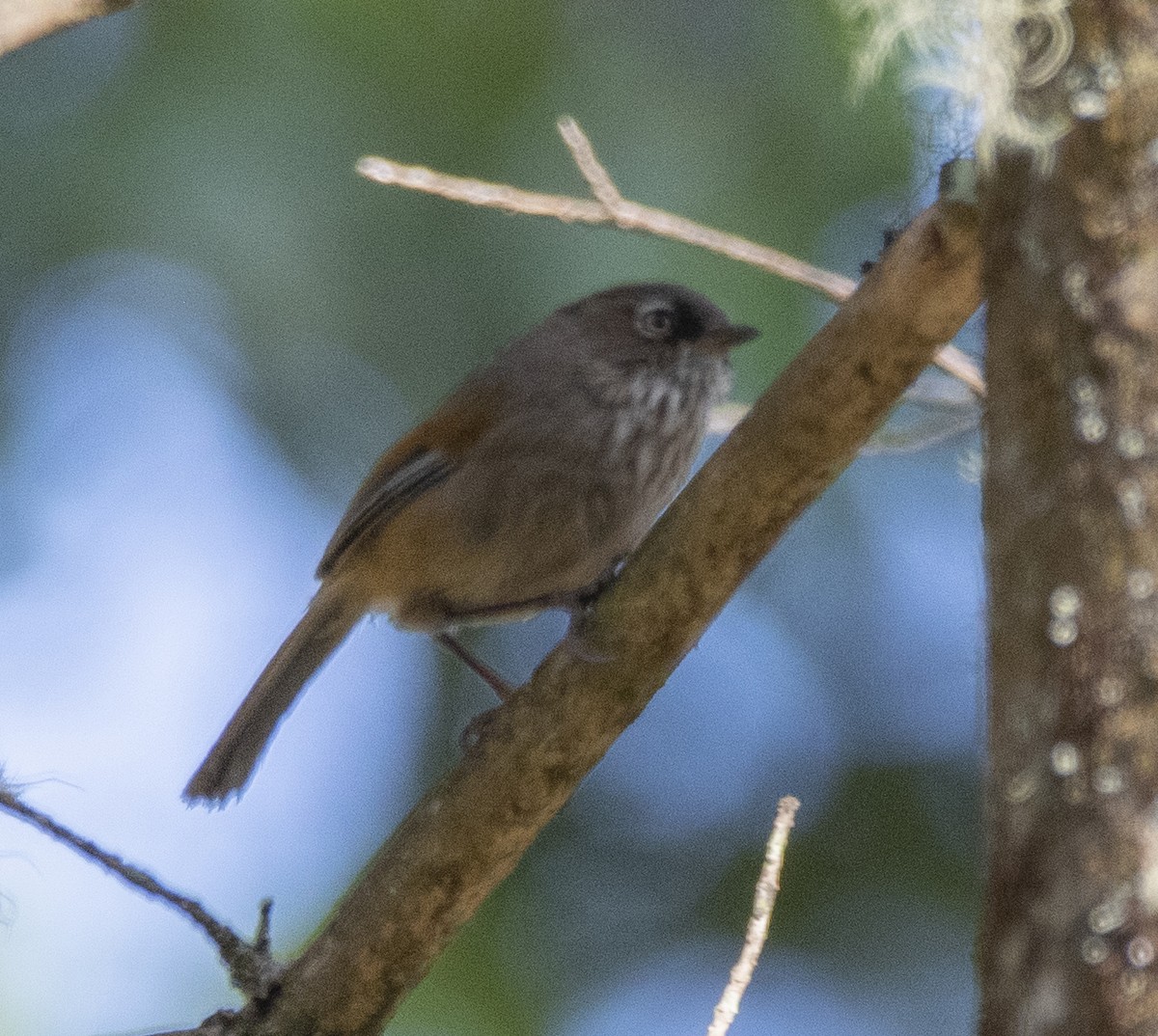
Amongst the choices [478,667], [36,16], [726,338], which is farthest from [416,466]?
[36,16]

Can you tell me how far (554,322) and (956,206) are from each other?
2.69 meters

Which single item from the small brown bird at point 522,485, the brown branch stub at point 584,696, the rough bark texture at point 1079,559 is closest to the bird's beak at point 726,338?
the small brown bird at point 522,485

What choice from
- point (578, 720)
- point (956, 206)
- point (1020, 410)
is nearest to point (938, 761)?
point (578, 720)

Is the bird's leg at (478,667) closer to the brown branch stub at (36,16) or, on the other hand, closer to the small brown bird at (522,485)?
the small brown bird at (522,485)

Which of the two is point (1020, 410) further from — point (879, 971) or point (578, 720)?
point (879, 971)

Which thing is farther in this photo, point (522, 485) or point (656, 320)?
point (656, 320)

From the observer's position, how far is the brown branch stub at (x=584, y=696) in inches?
108

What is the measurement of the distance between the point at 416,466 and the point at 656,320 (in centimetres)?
83

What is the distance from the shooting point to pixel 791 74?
21.3 ft

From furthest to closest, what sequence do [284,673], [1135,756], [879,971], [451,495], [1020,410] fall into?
[879,971] < [284,673] < [451,495] < [1020,410] < [1135,756]

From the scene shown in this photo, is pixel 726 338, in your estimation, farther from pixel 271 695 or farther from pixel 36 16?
pixel 36 16

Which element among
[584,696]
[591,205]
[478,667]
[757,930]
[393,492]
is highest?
[393,492]

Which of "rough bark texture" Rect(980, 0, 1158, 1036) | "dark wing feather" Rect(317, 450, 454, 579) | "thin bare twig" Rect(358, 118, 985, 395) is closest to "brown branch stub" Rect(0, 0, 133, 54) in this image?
"thin bare twig" Rect(358, 118, 985, 395)

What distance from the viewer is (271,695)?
470 centimetres
